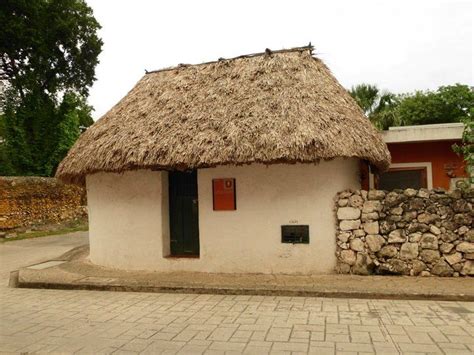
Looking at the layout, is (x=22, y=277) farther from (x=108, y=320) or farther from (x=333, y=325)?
(x=333, y=325)

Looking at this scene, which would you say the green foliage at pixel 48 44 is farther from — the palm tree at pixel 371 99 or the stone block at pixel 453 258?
the stone block at pixel 453 258

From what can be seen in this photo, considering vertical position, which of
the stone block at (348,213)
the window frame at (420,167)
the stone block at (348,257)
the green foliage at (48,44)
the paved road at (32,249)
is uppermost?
the green foliage at (48,44)

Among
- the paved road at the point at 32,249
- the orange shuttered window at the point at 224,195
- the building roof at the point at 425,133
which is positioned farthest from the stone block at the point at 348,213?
the paved road at the point at 32,249

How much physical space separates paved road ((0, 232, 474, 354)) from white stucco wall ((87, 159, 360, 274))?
1317 millimetres

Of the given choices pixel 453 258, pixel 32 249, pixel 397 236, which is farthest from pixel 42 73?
pixel 453 258

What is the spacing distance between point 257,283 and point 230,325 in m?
1.87

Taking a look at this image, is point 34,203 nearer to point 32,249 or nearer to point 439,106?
point 32,249

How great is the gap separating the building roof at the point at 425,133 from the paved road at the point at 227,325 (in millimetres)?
6044

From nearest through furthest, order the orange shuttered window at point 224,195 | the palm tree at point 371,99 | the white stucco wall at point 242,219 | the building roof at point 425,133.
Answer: the white stucco wall at point 242,219
the orange shuttered window at point 224,195
the building roof at point 425,133
the palm tree at point 371,99

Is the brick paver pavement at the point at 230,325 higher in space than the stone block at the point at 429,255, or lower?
lower

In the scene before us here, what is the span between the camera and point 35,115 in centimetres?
2152

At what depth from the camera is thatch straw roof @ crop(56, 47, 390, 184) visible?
7195mm

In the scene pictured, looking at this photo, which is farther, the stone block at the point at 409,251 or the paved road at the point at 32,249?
the paved road at the point at 32,249

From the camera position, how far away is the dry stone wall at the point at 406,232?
23.1 feet
